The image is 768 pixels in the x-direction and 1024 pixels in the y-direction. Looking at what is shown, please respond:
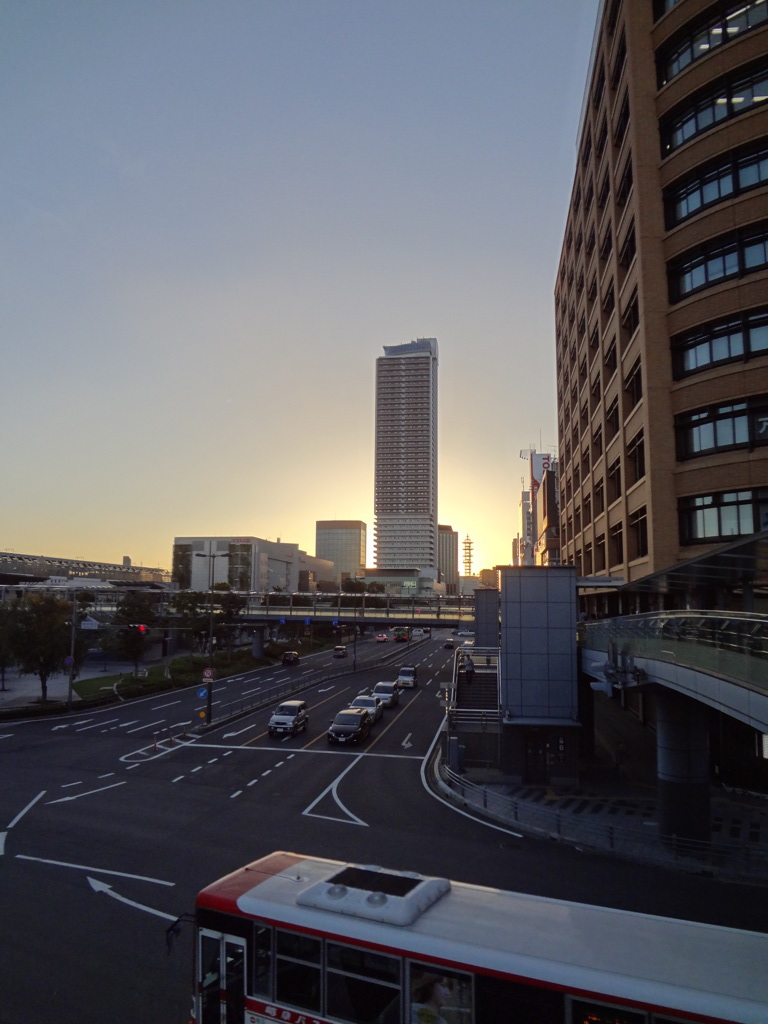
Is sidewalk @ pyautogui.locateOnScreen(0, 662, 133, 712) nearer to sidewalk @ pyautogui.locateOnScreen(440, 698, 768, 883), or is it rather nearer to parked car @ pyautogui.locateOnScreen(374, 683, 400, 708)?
parked car @ pyautogui.locateOnScreen(374, 683, 400, 708)

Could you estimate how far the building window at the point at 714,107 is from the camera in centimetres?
2739

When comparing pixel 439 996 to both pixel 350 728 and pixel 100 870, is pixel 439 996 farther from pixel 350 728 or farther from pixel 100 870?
pixel 350 728

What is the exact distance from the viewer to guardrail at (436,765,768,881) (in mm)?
18406

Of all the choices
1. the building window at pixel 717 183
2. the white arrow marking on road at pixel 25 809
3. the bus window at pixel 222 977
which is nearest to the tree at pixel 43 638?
the white arrow marking on road at pixel 25 809

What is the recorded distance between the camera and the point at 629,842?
2002 centimetres

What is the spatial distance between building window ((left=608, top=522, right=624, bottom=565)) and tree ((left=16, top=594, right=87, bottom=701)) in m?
35.2

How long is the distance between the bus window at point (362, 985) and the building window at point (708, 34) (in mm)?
35463

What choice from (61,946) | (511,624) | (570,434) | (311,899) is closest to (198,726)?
(511,624)

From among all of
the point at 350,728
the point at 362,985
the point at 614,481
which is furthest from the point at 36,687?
the point at 362,985

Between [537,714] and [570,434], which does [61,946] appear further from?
[570,434]

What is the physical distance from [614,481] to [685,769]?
2152 cm

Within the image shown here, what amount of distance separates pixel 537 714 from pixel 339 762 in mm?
9628

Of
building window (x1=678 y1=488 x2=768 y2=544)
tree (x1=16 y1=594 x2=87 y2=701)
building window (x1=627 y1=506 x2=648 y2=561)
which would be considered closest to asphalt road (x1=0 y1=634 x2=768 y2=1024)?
tree (x1=16 y1=594 x2=87 y2=701)

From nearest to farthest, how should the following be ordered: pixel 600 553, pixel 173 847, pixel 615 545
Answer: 1. pixel 173 847
2. pixel 615 545
3. pixel 600 553
